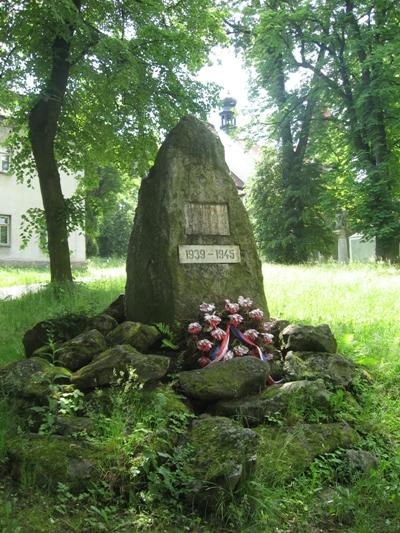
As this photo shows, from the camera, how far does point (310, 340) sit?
5488mm

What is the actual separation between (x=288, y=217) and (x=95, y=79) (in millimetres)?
16656

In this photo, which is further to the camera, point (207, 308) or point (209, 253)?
point (209, 253)

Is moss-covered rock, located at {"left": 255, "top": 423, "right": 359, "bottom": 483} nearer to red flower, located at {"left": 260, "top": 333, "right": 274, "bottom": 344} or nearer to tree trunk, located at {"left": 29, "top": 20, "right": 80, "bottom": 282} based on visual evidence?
red flower, located at {"left": 260, "top": 333, "right": 274, "bottom": 344}

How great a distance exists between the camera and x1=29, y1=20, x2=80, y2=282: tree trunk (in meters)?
11.6

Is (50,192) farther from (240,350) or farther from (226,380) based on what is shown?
(226,380)

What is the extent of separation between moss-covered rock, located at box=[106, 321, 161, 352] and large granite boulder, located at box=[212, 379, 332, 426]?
1209 millimetres

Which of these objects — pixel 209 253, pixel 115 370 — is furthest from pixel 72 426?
pixel 209 253

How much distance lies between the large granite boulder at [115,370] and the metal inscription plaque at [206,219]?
1.99m

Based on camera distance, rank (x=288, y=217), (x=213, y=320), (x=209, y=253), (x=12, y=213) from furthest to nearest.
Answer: (x=12, y=213), (x=288, y=217), (x=209, y=253), (x=213, y=320)

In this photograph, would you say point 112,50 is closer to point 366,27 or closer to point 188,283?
point 188,283

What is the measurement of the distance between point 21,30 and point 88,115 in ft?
8.93

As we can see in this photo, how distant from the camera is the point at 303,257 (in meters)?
26.0

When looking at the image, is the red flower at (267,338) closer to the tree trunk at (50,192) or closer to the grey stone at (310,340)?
the grey stone at (310,340)

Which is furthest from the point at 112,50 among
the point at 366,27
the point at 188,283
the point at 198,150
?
the point at 366,27
